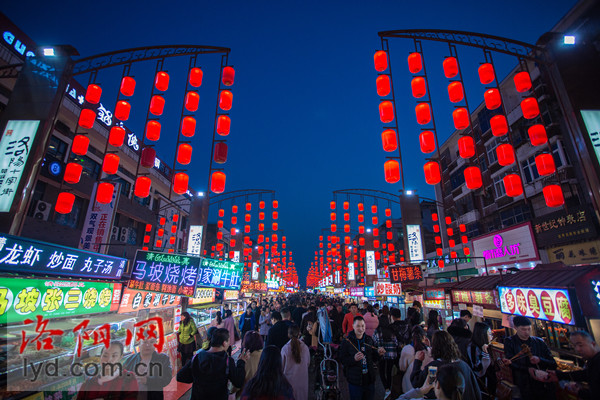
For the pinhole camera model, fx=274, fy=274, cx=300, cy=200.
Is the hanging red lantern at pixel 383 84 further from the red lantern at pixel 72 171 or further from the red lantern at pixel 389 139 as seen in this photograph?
the red lantern at pixel 72 171

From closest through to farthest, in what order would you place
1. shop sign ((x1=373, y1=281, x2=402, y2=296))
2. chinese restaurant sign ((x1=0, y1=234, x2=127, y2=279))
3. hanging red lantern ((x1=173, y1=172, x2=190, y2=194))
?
1. chinese restaurant sign ((x1=0, y1=234, x2=127, y2=279))
2. hanging red lantern ((x1=173, y1=172, x2=190, y2=194))
3. shop sign ((x1=373, y1=281, x2=402, y2=296))

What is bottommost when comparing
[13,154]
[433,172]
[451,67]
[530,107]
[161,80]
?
[13,154]

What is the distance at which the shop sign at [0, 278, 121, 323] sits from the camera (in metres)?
4.88

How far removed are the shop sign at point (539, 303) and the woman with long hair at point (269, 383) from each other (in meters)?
6.88

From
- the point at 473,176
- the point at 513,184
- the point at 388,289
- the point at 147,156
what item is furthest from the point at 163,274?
the point at 388,289

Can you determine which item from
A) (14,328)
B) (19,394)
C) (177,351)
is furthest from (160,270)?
(19,394)

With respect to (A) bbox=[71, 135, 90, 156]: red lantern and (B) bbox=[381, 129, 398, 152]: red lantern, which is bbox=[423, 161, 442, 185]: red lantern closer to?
(B) bbox=[381, 129, 398, 152]: red lantern

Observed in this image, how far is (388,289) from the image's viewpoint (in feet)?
74.2

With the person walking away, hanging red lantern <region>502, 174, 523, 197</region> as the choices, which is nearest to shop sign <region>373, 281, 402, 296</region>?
hanging red lantern <region>502, 174, 523, 197</region>

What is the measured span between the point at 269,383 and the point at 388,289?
71.4 ft

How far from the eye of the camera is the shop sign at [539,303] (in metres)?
6.24

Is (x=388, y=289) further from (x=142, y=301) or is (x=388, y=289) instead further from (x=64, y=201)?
(x=64, y=201)

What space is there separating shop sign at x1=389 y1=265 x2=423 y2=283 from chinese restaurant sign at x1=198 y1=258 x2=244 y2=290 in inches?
444

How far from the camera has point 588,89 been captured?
8.16 meters
